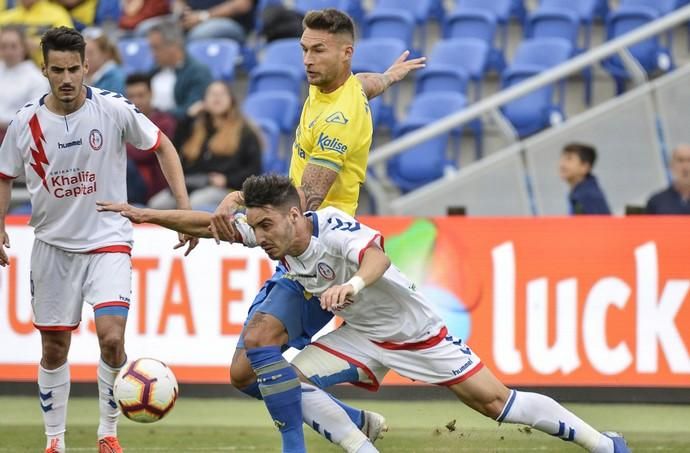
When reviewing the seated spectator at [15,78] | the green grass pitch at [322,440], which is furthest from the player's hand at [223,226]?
the seated spectator at [15,78]

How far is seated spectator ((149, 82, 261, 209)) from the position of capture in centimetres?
1260

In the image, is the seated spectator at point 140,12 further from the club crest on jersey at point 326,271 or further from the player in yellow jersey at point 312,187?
the club crest on jersey at point 326,271

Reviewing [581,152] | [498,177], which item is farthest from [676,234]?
[498,177]

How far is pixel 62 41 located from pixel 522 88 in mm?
6478

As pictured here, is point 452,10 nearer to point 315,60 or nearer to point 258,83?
point 258,83

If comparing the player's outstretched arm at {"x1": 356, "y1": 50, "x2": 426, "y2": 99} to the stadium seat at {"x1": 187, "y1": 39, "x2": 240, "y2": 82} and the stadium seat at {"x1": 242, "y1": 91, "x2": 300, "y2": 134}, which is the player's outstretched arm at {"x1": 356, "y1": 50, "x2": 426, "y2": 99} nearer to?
the stadium seat at {"x1": 242, "y1": 91, "x2": 300, "y2": 134}

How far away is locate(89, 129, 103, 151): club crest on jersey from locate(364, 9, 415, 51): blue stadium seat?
25.6 ft

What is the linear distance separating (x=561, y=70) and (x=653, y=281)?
340cm

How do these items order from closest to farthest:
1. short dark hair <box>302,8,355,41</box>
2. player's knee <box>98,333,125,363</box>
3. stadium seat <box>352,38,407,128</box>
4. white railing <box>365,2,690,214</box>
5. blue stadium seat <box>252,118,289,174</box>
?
short dark hair <box>302,8,355,41</box>
player's knee <box>98,333,125,363</box>
white railing <box>365,2,690,214</box>
blue stadium seat <box>252,118,289,174</box>
stadium seat <box>352,38,407,128</box>

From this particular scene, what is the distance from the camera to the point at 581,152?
39.6 ft

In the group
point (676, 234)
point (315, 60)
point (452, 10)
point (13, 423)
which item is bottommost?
point (13, 423)

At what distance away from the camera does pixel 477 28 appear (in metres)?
15.4

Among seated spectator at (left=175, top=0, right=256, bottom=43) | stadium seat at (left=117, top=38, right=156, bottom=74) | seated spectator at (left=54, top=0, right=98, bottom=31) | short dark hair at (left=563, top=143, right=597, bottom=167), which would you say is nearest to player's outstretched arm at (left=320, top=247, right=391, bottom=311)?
short dark hair at (left=563, top=143, right=597, bottom=167)

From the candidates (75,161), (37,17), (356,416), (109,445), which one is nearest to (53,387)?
(109,445)
